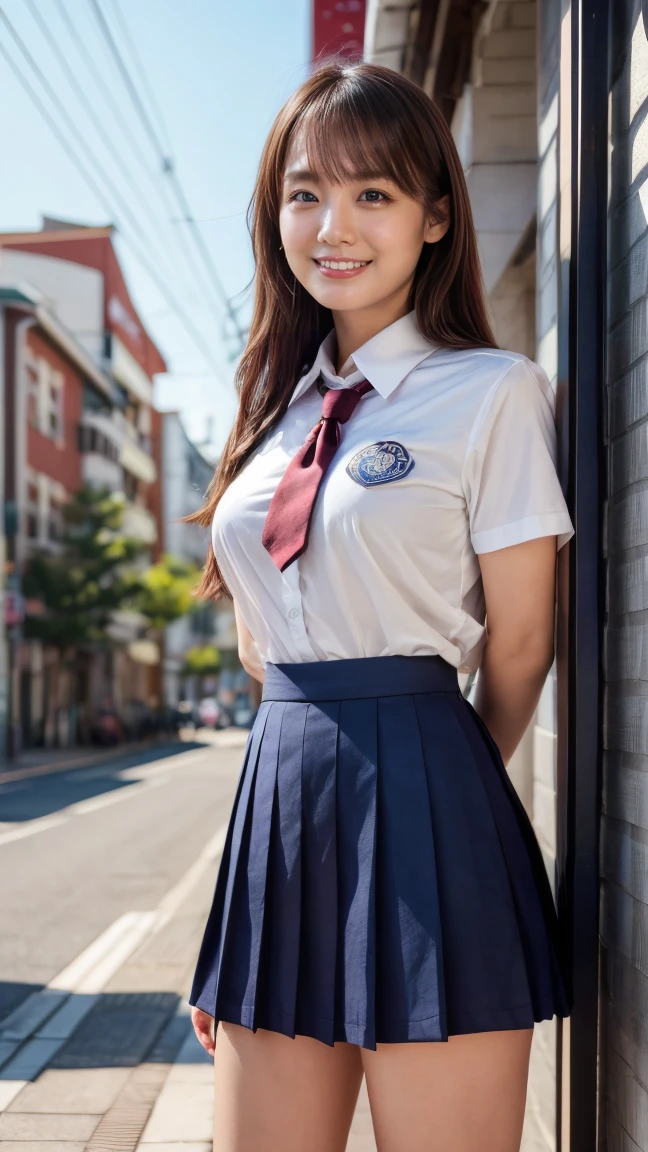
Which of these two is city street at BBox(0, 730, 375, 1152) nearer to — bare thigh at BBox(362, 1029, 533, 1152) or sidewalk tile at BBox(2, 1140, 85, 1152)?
sidewalk tile at BBox(2, 1140, 85, 1152)

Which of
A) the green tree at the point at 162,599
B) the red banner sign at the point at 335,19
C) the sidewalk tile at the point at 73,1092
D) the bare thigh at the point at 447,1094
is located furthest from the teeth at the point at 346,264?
the green tree at the point at 162,599

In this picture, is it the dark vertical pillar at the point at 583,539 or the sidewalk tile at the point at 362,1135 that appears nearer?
the dark vertical pillar at the point at 583,539

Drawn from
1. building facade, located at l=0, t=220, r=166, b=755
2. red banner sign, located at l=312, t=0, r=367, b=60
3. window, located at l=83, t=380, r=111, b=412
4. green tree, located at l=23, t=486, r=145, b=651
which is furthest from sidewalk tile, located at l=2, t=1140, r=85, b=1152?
window, located at l=83, t=380, r=111, b=412

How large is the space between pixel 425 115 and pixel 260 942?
3.54 ft

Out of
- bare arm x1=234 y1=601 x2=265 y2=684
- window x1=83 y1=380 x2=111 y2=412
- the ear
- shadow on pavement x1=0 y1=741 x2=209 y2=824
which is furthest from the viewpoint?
window x1=83 y1=380 x2=111 y2=412

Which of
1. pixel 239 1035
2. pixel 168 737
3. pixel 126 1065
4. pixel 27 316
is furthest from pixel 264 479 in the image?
pixel 168 737

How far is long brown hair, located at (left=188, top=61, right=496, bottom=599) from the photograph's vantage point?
1.50 metres

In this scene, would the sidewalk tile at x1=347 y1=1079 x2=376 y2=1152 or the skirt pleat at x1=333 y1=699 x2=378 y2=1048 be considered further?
the sidewalk tile at x1=347 y1=1079 x2=376 y2=1152

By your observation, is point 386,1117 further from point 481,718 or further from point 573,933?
point 481,718

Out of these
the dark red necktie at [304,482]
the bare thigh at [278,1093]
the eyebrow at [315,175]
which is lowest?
the bare thigh at [278,1093]

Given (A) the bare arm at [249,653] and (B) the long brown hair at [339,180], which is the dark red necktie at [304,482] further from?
(A) the bare arm at [249,653]

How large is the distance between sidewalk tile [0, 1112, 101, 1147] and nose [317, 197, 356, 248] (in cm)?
Result: 233

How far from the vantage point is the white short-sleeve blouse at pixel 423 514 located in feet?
4.56

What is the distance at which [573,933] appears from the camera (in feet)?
4.92
